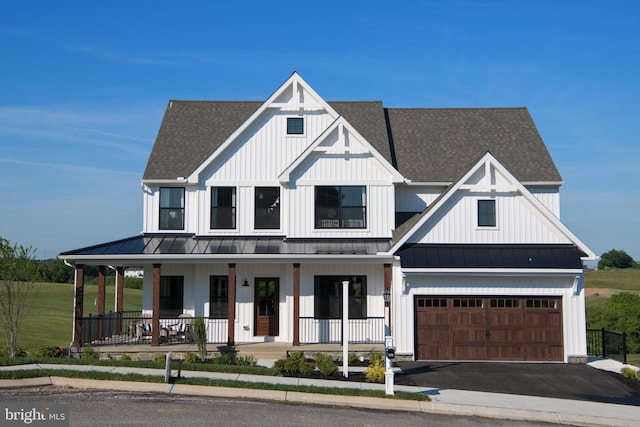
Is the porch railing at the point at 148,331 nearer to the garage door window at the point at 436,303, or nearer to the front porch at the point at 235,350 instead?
the front porch at the point at 235,350

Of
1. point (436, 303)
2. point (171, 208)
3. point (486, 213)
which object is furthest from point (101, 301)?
point (486, 213)

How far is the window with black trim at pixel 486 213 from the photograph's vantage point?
22125 mm

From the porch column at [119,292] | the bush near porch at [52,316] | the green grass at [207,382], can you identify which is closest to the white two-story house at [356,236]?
the porch column at [119,292]

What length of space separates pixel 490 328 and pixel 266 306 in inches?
334

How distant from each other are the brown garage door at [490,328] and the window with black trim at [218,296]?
7.55 m

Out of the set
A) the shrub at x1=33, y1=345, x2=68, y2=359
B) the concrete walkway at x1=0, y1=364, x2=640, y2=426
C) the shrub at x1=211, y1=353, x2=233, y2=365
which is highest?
the shrub at x1=33, y1=345, x2=68, y2=359

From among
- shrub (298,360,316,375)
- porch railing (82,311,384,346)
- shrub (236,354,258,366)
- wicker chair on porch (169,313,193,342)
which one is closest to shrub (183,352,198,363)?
shrub (236,354,258,366)

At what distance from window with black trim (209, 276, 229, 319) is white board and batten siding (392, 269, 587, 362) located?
6817 millimetres

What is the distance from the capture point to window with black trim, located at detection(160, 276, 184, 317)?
79.9 feet

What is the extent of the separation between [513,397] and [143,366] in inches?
412

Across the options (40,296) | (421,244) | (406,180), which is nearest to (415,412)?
(421,244)

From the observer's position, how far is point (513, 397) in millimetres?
16094

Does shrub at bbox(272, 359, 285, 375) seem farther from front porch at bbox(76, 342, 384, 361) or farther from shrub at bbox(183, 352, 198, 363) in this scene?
shrub at bbox(183, 352, 198, 363)

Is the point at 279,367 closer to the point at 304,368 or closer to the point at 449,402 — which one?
the point at 304,368
